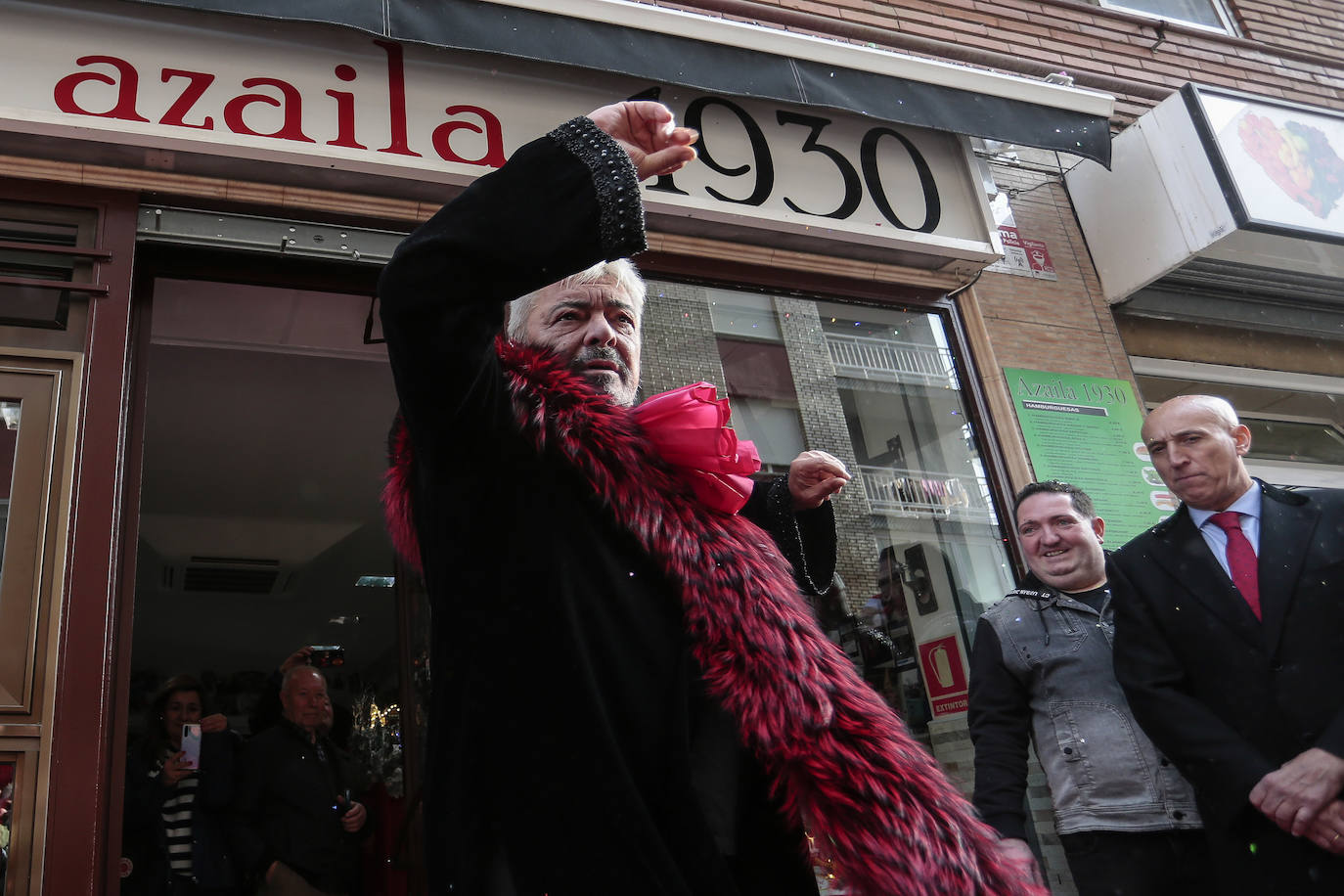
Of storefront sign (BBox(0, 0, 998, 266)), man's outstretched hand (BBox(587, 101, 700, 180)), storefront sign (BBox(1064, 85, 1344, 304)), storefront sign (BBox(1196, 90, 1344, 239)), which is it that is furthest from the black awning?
man's outstretched hand (BBox(587, 101, 700, 180))

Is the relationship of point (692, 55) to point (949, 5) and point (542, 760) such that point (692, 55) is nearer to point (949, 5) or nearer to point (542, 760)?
point (949, 5)

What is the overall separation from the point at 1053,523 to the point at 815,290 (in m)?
1.82

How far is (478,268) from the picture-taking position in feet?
4.14

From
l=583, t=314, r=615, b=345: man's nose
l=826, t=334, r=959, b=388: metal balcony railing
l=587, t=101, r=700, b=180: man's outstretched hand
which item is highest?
l=826, t=334, r=959, b=388: metal balcony railing

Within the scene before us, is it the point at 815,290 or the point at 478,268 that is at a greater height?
the point at 815,290

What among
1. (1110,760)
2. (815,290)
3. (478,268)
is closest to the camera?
(478,268)

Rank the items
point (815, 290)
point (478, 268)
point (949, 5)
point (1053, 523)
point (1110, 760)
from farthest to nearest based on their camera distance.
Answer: point (949, 5) < point (815, 290) < point (1053, 523) < point (1110, 760) < point (478, 268)

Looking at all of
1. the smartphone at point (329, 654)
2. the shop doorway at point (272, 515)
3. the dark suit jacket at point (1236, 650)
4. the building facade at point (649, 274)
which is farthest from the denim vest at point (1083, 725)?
the smartphone at point (329, 654)

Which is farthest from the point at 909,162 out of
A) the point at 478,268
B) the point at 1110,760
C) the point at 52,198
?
the point at 478,268

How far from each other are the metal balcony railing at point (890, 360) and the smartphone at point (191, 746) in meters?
3.34

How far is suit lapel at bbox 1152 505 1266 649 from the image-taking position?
2938mm

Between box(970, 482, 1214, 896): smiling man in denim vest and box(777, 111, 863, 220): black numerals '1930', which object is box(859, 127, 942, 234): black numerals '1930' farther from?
box(970, 482, 1214, 896): smiling man in denim vest

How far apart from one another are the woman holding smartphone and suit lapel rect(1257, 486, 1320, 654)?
4.14 m

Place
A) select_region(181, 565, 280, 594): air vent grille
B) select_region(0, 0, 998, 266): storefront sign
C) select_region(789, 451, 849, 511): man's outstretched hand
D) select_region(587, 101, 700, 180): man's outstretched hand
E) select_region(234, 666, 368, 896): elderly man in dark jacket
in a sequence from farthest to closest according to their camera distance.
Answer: select_region(181, 565, 280, 594): air vent grille, select_region(234, 666, 368, 896): elderly man in dark jacket, select_region(0, 0, 998, 266): storefront sign, select_region(789, 451, 849, 511): man's outstretched hand, select_region(587, 101, 700, 180): man's outstretched hand
